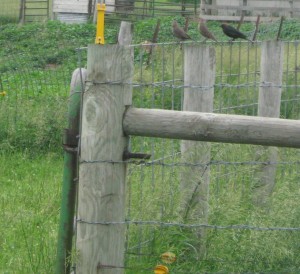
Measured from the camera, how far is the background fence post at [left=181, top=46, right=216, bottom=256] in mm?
5691

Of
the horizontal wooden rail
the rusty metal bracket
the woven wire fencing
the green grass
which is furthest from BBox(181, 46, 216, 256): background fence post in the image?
the horizontal wooden rail

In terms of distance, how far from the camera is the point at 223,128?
4180 millimetres

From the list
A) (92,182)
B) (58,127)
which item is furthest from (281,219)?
(58,127)

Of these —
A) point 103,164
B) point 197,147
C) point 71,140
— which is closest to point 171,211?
point 197,147

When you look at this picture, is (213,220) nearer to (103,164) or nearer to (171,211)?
(171,211)

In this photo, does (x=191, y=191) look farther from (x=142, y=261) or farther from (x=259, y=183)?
(x=259, y=183)

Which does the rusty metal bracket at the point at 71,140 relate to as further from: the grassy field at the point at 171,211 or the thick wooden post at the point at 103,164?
the grassy field at the point at 171,211

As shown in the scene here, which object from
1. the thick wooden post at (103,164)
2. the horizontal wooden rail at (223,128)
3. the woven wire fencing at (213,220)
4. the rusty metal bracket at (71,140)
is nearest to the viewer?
the horizontal wooden rail at (223,128)

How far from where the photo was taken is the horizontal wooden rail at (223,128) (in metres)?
4.16

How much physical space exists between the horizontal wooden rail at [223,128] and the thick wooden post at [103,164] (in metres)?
0.19

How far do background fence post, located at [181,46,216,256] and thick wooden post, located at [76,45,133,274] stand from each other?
1238 mm

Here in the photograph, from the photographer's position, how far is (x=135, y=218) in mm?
5172

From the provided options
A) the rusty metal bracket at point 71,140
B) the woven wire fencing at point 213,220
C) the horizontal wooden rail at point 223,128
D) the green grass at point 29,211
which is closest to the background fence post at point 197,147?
the woven wire fencing at point 213,220

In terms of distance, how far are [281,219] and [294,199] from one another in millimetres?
228
